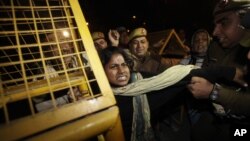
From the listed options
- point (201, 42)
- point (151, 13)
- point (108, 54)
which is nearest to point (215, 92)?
point (108, 54)

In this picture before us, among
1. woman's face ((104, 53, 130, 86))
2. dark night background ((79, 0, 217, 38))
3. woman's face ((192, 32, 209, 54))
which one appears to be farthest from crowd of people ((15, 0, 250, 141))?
dark night background ((79, 0, 217, 38))

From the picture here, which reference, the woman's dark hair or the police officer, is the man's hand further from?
the woman's dark hair

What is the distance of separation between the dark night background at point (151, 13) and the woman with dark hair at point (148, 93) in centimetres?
1091

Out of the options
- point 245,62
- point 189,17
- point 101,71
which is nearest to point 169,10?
point 189,17

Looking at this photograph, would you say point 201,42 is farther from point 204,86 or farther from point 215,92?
point 204,86

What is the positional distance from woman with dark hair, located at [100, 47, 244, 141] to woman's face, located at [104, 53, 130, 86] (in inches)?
0.8

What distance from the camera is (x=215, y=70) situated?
2031 millimetres

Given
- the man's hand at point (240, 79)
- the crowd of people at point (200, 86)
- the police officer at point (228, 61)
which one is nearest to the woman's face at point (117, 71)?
the crowd of people at point (200, 86)

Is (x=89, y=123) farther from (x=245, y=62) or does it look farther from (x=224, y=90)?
(x=245, y=62)

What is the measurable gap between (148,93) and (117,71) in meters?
0.71

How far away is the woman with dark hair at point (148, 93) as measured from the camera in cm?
208

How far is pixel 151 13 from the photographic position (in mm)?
22047

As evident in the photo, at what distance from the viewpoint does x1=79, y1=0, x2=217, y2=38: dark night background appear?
53.7ft

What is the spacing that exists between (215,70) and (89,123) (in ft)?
5.08
